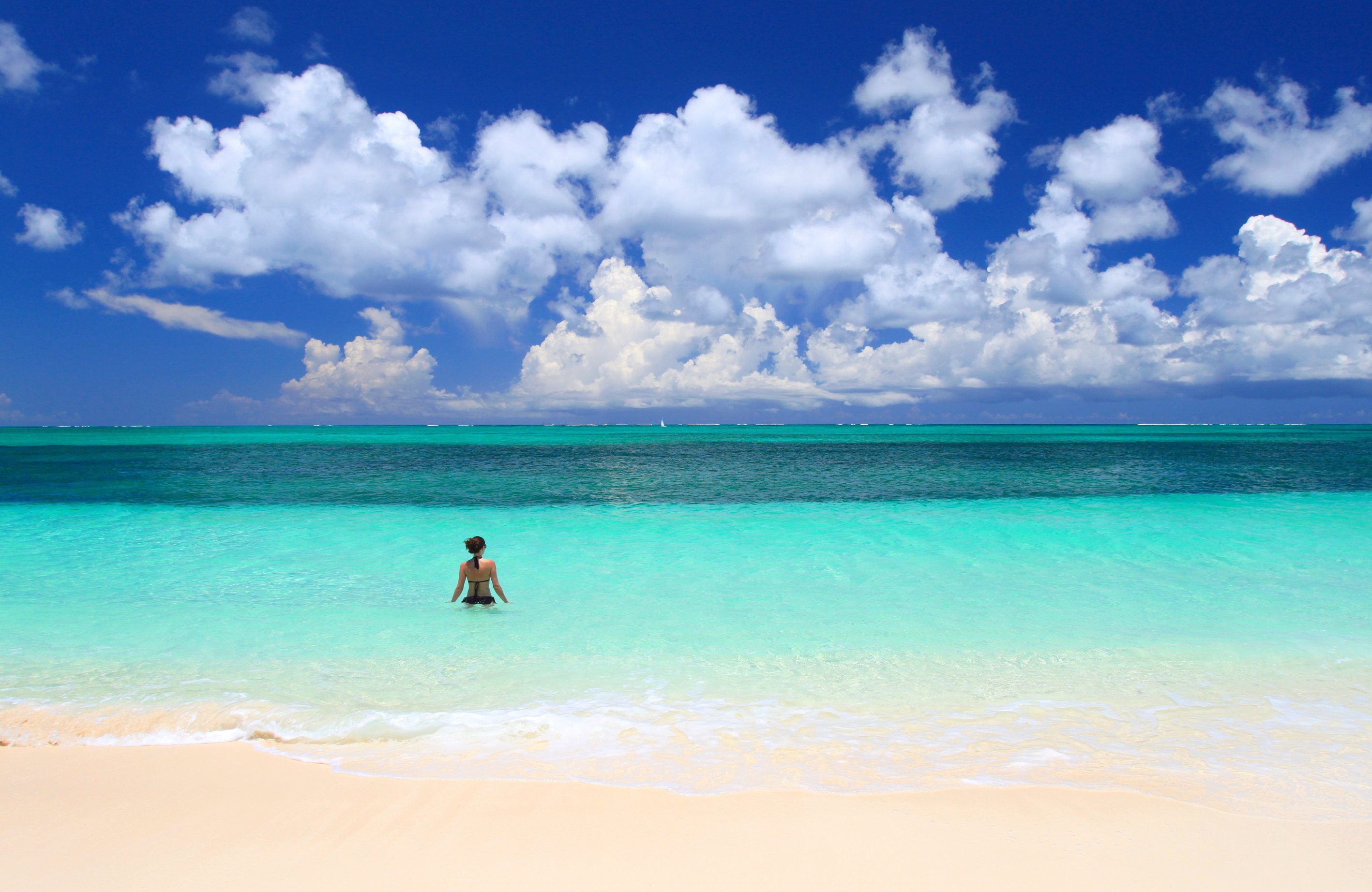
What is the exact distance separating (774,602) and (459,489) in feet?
69.0

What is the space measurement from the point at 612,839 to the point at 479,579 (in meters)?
6.36

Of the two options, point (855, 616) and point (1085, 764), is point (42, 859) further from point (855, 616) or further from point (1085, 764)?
point (855, 616)

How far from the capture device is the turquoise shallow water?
5.31 m

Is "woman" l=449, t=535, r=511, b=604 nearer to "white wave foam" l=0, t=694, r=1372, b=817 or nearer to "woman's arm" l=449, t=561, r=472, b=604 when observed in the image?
"woman's arm" l=449, t=561, r=472, b=604

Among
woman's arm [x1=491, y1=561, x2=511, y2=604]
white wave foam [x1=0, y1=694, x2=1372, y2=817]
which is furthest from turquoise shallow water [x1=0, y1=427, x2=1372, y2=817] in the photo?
woman's arm [x1=491, y1=561, x2=511, y2=604]

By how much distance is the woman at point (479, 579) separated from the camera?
385 inches

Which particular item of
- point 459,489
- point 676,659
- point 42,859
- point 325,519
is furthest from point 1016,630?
point 459,489

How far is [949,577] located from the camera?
38.5 ft

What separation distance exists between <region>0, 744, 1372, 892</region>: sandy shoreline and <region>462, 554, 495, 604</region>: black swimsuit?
4904 mm

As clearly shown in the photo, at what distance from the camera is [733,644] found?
8281 mm

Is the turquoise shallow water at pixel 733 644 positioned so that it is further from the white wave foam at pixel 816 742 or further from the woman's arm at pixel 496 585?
the woman's arm at pixel 496 585

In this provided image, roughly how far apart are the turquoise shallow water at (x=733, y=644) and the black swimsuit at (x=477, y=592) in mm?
302

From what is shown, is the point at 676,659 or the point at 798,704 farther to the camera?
the point at 676,659

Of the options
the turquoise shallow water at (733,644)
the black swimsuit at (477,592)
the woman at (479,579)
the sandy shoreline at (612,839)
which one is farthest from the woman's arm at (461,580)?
the sandy shoreline at (612,839)
